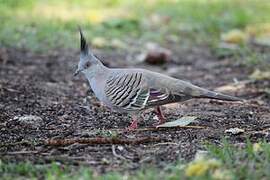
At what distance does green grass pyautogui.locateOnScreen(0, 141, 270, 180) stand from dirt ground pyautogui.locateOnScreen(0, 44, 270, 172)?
6.8 inches

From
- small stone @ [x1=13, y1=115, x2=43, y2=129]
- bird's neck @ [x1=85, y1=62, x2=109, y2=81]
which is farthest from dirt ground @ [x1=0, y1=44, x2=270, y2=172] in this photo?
bird's neck @ [x1=85, y1=62, x2=109, y2=81]

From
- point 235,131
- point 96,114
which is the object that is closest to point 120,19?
point 96,114

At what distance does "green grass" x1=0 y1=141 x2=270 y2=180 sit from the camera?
135 inches

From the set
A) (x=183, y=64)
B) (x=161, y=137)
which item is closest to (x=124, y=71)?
(x=161, y=137)

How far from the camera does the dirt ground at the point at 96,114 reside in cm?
412

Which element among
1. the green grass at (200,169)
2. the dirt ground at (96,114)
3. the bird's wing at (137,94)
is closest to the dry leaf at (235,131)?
the dirt ground at (96,114)

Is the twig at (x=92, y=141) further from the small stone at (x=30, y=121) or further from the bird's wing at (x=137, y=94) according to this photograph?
the small stone at (x=30, y=121)

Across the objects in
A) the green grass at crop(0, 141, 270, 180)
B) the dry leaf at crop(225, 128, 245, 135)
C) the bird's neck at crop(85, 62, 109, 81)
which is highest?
the bird's neck at crop(85, 62, 109, 81)

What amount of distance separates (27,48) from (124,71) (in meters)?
4.42

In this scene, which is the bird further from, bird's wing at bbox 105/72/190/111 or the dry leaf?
the dry leaf

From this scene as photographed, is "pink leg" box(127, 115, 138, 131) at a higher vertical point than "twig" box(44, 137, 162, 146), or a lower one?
higher

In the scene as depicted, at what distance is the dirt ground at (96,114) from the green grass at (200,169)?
173mm

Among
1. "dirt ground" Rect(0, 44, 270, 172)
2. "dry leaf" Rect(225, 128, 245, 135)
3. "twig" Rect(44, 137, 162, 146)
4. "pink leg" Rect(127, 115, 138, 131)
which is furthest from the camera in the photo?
"pink leg" Rect(127, 115, 138, 131)

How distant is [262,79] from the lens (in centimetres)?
729
